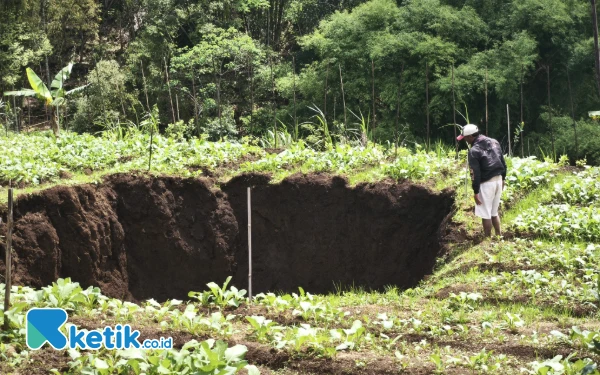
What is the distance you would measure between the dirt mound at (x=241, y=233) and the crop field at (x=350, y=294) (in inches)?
2.6

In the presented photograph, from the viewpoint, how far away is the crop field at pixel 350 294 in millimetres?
5891

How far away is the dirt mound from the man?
1315mm

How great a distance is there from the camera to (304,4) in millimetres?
28781

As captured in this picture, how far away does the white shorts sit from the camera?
968cm

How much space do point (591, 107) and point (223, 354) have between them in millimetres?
20402

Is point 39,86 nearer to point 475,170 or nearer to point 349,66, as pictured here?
point 475,170

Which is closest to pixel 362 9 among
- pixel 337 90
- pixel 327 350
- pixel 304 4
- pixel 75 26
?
pixel 337 90

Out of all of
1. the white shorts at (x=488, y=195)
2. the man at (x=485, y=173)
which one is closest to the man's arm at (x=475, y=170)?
the man at (x=485, y=173)

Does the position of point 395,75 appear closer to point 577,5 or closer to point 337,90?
point 337,90

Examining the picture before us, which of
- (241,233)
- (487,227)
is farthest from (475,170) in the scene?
(241,233)

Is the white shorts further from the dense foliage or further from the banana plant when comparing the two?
the banana plant

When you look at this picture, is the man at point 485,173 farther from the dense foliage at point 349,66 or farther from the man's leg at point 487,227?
the dense foliage at point 349,66

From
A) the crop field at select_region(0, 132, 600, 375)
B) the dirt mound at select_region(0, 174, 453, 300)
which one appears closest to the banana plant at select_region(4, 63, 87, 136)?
the crop field at select_region(0, 132, 600, 375)

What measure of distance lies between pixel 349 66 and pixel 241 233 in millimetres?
11870
